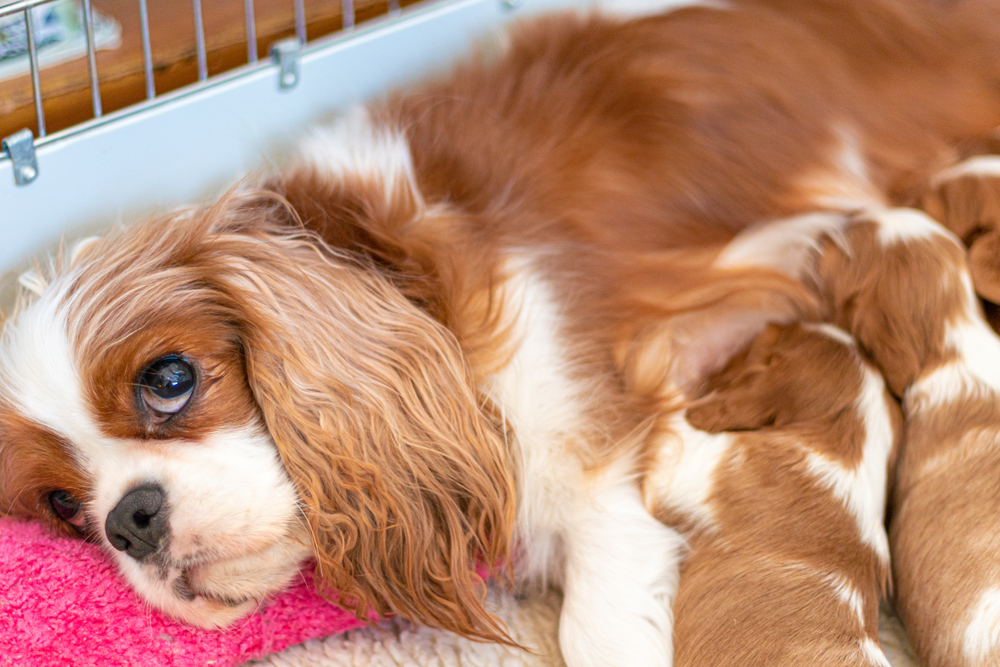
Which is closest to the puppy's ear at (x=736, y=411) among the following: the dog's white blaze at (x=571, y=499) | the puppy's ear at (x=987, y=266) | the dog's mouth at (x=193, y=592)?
the dog's white blaze at (x=571, y=499)

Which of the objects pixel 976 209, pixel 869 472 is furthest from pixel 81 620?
pixel 976 209

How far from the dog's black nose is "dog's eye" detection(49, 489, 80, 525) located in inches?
7.0

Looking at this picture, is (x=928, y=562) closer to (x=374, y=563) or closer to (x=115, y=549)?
(x=374, y=563)

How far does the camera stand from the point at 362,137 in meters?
1.76

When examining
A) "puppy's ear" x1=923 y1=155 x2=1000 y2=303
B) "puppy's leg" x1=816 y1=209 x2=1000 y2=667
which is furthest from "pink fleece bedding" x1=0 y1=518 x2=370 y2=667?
"puppy's ear" x1=923 y1=155 x2=1000 y2=303

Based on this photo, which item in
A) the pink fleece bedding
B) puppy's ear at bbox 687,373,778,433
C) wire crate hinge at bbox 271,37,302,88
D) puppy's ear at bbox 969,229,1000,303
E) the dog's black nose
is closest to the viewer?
the dog's black nose

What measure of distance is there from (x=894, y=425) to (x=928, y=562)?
0.78 feet

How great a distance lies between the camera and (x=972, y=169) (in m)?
1.83

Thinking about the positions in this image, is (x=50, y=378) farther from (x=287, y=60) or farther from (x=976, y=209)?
(x=976, y=209)

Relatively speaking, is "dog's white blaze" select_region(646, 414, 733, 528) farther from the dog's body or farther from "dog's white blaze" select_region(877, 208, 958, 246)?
"dog's white blaze" select_region(877, 208, 958, 246)

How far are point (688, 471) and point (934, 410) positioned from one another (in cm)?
40

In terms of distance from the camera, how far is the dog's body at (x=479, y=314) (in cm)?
145

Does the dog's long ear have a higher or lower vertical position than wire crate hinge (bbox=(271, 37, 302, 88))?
lower

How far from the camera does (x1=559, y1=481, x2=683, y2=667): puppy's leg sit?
1533 mm
